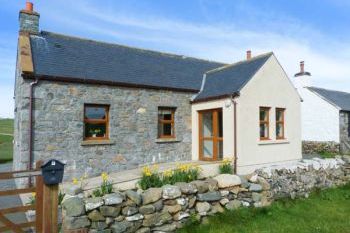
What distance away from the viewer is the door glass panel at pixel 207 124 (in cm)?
1418

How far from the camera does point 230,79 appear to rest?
13.5m

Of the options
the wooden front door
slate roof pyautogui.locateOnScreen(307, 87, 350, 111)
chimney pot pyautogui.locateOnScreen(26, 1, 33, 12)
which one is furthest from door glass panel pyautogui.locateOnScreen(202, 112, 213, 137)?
slate roof pyautogui.locateOnScreen(307, 87, 350, 111)

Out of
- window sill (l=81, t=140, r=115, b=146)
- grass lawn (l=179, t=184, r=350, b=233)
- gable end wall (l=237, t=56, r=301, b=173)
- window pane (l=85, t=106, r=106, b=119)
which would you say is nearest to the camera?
grass lawn (l=179, t=184, r=350, b=233)

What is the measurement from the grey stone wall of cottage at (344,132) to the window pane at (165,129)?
12419 millimetres

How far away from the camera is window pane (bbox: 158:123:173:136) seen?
13.4 m

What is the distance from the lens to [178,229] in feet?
23.5

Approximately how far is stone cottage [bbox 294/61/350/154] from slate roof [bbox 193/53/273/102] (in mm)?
9146

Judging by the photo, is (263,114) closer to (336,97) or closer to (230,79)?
(230,79)

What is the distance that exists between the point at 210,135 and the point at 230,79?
2848mm

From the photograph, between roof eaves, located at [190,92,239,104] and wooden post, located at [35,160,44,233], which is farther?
roof eaves, located at [190,92,239,104]

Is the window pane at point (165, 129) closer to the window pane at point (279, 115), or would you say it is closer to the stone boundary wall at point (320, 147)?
the window pane at point (279, 115)

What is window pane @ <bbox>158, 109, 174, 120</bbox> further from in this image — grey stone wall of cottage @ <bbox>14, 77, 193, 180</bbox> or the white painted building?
the white painted building

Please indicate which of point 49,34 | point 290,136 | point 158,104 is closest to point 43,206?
point 158,104

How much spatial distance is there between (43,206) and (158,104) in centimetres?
811
